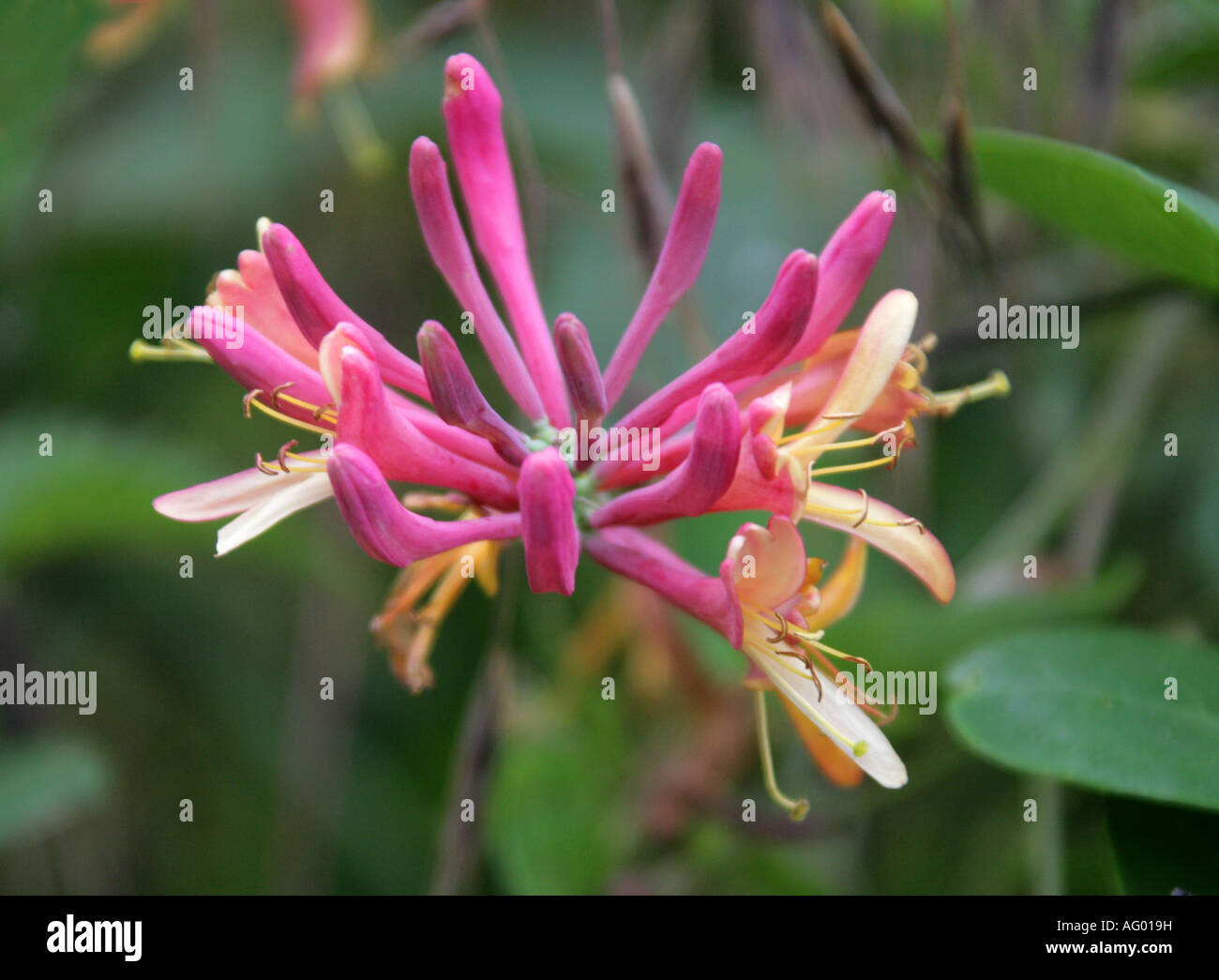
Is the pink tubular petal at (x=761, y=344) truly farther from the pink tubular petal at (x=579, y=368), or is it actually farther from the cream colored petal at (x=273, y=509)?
the cream colored petal at (x=273, y=509)

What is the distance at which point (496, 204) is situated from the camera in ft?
2.61

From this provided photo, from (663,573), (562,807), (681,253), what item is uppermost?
(681,253)

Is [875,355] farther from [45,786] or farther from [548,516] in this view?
[45,786]

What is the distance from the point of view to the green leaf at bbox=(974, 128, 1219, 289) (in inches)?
31.4

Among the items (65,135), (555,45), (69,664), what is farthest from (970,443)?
(65,135)

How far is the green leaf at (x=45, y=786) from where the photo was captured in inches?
49.4

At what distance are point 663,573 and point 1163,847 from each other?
436mm

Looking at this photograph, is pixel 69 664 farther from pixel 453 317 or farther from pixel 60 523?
pixel 453 317

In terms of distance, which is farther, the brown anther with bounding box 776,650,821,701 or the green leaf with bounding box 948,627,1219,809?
the green leaf with bounding box 948,627,1219,809

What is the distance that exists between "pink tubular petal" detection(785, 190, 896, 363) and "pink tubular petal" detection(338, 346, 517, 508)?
8.6 inches

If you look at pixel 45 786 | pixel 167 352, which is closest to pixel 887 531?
pixel 167 352

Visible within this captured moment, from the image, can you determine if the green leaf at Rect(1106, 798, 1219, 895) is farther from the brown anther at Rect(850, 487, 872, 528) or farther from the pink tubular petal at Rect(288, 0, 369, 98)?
the pink tubular petal at Rect(288, 0, 369, 98)

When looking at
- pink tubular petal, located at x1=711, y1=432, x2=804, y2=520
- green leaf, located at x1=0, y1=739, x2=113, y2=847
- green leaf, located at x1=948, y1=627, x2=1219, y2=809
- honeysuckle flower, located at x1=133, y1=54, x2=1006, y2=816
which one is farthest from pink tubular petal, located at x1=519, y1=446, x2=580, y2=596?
green leaf, located at x1=0, y1=739, x2=113, y2=847
